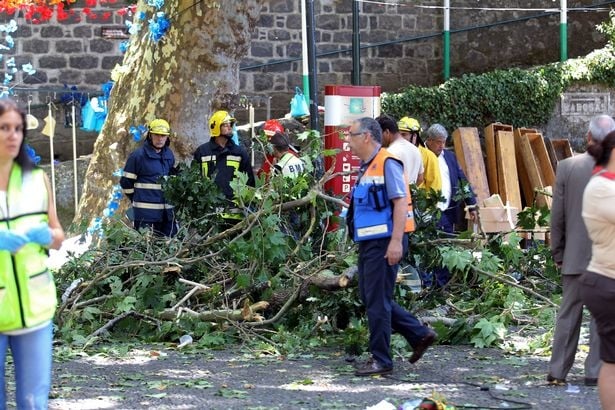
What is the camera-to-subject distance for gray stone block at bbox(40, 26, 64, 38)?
2030 cm

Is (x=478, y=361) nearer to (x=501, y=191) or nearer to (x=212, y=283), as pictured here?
(x=212, y=283)

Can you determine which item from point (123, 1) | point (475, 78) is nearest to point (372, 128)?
point (475, 78)

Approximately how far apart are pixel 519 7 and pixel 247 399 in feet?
52.6

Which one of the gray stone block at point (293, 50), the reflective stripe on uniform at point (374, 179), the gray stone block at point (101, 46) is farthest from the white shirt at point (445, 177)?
the gray stone block at point (101, 46)

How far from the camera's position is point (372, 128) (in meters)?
8.25

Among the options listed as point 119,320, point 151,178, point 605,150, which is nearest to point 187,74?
point 151,178

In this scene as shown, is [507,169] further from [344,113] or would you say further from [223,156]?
[223,156]

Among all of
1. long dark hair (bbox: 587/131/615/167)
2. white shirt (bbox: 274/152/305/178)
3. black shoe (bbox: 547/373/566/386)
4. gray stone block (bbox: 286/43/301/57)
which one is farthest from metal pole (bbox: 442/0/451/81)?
long dark hair (bbox: 587/131/615/167)

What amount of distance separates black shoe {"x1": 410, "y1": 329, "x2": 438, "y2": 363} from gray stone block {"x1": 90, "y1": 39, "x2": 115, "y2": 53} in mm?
13317

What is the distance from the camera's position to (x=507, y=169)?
1750 centimetres

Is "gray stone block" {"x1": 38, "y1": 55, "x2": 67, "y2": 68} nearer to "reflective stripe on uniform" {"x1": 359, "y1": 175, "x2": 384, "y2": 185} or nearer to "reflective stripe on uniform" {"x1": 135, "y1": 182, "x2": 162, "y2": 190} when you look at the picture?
"reflective stripe on uniform" {"x1": 135, "y1": 182, "x2": 162, "y2": 190}

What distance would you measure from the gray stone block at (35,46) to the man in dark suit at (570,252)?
1417 cm

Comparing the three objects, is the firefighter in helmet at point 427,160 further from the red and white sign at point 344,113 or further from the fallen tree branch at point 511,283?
the fallen tree branch at point 511,283

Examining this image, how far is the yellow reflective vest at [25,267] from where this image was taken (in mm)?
5203
